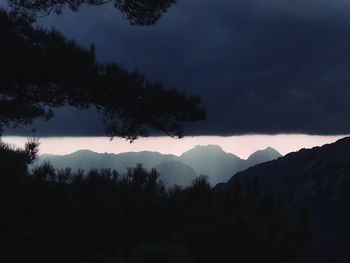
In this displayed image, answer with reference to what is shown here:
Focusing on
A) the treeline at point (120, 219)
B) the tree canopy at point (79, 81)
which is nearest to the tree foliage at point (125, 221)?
the treeline at point (120, 219)

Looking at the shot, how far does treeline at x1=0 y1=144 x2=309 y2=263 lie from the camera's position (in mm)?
9453

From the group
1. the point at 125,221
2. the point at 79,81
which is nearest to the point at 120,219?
the point at 125,221

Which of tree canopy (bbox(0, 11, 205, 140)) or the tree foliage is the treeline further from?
tree canopy (bbox(0, 11, 205, 140))

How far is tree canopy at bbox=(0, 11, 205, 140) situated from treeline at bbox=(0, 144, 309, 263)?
4.44 ft

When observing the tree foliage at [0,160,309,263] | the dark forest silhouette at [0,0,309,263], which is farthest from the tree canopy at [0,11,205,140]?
the tree foliage at [0,160,309,263]

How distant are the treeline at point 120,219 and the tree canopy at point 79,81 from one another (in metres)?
1.35

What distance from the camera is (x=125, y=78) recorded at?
10812 mm

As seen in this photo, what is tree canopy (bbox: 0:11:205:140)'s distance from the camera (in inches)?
418

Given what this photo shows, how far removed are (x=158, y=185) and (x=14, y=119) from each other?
7085 millimetres

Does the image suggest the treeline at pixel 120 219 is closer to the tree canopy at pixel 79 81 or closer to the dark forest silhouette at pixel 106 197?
the dark forest silhouette at pixel 106 197

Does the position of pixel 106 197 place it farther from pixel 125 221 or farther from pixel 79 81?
pixel 79 81

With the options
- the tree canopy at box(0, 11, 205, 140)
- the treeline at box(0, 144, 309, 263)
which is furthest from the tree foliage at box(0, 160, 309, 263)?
the tree canopy at box(0, 11, 205, 140)

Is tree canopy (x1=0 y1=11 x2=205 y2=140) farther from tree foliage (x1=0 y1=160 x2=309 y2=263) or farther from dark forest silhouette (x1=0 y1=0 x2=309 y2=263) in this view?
tree foliage (x1=0 y1=160 x2=309 y2=263)

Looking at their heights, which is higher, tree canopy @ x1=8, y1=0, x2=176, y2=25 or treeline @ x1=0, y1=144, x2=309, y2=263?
tree canopy @ x1=8, y1=0, x2=176, y2=25
